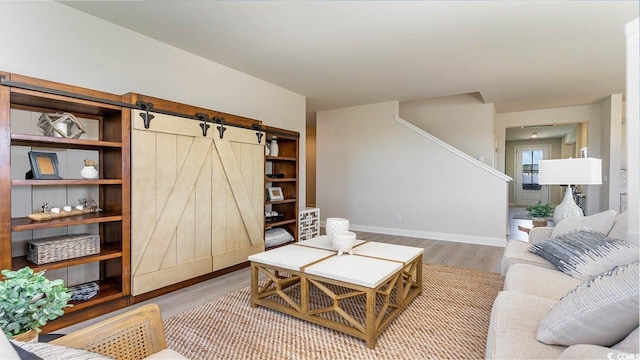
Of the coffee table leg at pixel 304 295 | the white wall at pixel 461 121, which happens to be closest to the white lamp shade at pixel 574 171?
the coffee table leg at pixel 304 295

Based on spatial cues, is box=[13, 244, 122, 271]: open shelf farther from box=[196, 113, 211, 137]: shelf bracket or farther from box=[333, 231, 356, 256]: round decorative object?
box=[333, 231, 356, 256]: round decorative object

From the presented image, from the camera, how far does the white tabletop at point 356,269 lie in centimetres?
187

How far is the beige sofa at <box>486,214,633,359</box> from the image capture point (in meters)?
1.06

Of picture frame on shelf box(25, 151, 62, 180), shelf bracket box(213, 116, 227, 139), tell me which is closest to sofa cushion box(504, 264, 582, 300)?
shelf bracket box(213, 116, 227, 139)

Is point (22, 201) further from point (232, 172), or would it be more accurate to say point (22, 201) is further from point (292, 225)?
point (292, 225)

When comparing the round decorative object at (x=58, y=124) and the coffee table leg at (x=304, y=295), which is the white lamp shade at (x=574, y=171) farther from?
the round decorative object at (x=58, y=124)

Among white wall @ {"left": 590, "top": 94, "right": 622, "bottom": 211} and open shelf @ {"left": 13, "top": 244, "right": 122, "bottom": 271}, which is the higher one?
white wall @ {"left": 590, "top": 94, "right": 622, "bottom": 211}

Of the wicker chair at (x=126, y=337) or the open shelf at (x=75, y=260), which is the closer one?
the wicker chair at (x=126, y=337)

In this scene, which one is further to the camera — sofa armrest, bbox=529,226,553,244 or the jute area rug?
sofa armrest, bbox=529,226,553,244

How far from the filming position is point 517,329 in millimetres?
1240

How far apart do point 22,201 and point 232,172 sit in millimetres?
1623

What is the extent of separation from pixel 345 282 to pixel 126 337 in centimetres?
116

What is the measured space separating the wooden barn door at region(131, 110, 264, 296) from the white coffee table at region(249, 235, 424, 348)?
2.70 ft

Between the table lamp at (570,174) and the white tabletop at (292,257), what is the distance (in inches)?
88.4
